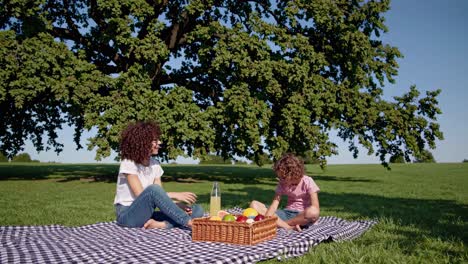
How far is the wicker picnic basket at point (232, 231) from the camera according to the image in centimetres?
533

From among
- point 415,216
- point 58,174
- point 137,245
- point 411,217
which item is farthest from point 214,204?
point 58,174

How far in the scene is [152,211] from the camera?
6.56 metres

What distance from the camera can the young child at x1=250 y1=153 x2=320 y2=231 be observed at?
21.6ft

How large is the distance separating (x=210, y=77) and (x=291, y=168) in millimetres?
15648

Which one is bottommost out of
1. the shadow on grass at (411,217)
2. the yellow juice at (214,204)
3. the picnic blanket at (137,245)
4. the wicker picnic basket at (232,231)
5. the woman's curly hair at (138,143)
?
the picnic blanket at (137,245)

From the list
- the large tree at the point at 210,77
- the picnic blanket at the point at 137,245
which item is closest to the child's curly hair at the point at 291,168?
the picnic blanket at the point at 137,245

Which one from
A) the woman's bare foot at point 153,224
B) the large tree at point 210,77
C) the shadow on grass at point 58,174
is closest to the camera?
the woman's bare foot at point 153,224

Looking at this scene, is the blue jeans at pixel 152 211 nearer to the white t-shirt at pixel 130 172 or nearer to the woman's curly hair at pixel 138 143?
the white t-shirt at pixel 130 172

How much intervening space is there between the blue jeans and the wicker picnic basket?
83 centimetres

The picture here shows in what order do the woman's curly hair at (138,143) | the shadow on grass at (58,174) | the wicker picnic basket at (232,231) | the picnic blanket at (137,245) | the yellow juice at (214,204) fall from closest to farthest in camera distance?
the picnic blanket at (137,245)
the wicker picnic basket at (232,231)
the yellow juice at (214,204)
the woman's curly hair at (138,143)
the shadow on grass at (58,174)

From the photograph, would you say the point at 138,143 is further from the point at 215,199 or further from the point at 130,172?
the point at 215,199

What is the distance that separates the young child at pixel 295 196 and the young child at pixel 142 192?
1.31 metres

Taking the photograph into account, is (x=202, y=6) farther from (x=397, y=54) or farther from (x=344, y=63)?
(x=397, y=54)

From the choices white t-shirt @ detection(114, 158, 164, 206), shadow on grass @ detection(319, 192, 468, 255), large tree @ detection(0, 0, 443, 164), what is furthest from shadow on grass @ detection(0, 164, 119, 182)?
white t-shirt @ detection(114, 158, 164, 206)
